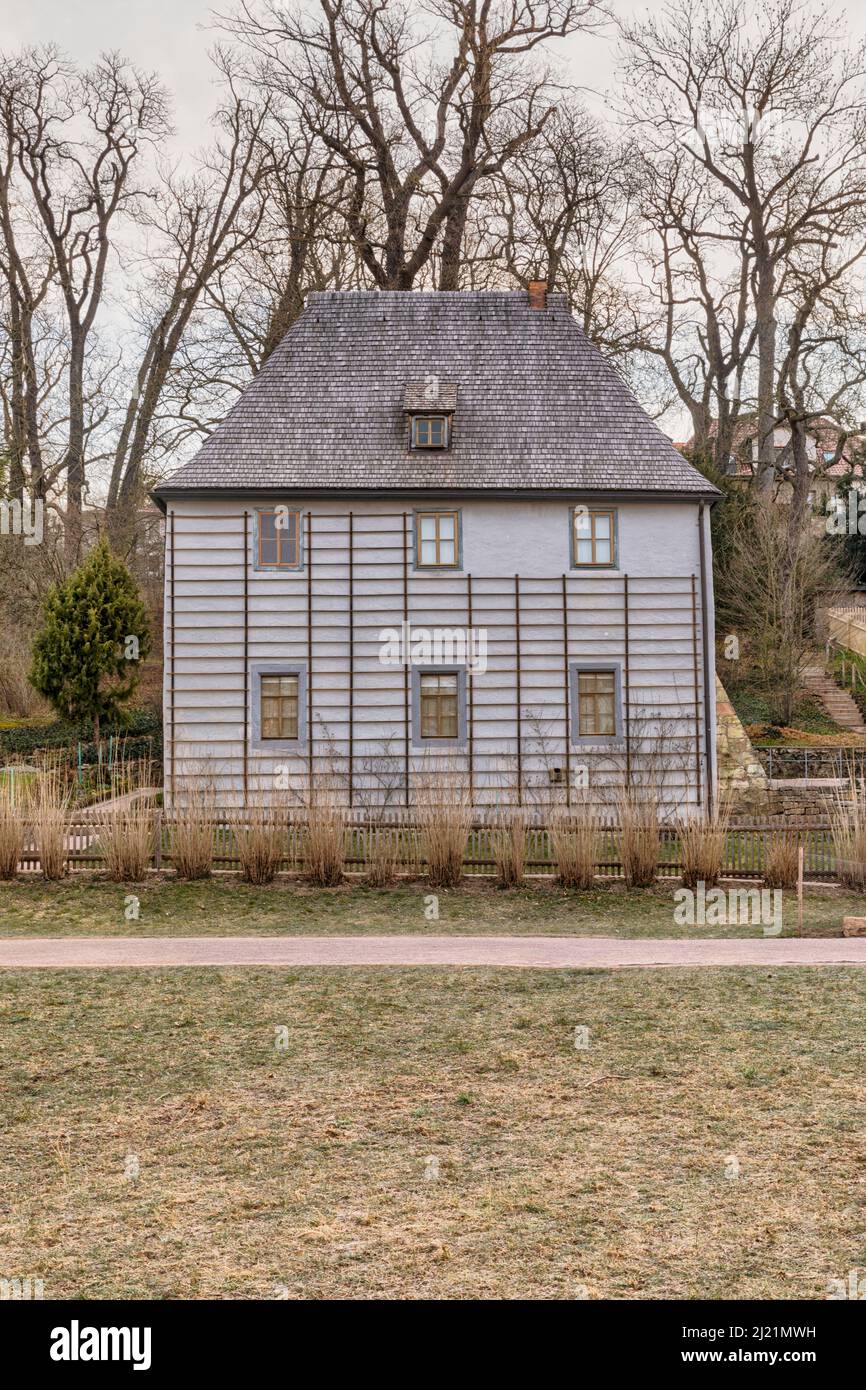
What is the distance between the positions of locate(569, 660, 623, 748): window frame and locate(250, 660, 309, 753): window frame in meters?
4.94

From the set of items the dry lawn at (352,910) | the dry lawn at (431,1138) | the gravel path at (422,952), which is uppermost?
the dry lawn at (431,1138)

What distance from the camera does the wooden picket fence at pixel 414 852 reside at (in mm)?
16531

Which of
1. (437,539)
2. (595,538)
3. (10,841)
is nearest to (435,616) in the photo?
(437,539)

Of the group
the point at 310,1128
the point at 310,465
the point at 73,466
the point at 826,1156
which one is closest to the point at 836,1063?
the point at 826,1156

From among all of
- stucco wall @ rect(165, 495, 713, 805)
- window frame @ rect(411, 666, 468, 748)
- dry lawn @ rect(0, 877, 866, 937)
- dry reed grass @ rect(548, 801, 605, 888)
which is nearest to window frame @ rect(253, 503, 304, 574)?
stucco wall @ rect(165, 495, 713, 805)

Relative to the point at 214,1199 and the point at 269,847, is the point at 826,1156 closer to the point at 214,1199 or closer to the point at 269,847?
the point at 214,1199

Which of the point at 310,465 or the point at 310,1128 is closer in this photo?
the point at 310,1128

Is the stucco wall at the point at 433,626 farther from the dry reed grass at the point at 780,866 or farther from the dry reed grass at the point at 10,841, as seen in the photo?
the dry reed grass at the point at 780,866

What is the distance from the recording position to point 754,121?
3681cm

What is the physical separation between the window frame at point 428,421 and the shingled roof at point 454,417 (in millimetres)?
139

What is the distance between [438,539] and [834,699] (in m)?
16.5

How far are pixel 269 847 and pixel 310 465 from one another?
1000cm

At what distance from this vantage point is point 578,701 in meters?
24.0

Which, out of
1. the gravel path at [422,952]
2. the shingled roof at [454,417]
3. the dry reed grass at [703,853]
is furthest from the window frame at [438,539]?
the gravel path at [422,952]
